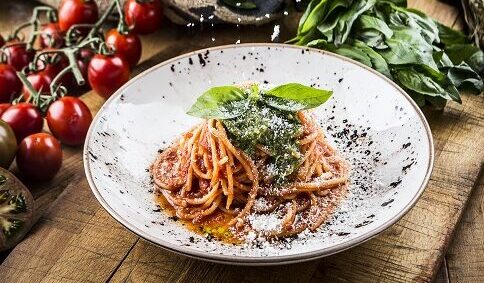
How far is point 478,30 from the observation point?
419cm

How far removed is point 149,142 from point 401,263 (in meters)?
1.37

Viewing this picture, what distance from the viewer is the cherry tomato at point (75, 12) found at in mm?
4574

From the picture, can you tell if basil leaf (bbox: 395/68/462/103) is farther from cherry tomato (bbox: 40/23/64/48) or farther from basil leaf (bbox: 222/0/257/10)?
cherry tomato (bbox: 40/23/64/48)

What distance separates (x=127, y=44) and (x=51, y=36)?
555 mm

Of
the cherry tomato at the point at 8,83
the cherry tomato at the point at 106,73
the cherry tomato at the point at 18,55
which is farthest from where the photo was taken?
the cherry tomato at the point at 18,55

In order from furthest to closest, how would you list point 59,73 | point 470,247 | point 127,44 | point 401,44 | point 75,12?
point 75,12, point 127,44, point 59,73, point 401,44, point 470,247

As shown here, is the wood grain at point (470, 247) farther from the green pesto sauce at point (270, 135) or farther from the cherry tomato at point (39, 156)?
the cherry tomato at point (39, 156)

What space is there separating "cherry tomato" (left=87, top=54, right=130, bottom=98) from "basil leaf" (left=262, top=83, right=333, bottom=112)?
1.39 m

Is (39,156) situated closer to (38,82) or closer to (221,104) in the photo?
(38,82)

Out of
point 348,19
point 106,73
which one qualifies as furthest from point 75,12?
point 348,19

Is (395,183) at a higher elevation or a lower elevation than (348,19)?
lower

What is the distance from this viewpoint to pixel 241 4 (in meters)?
4.33

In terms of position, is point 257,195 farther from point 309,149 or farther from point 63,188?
point 63,188

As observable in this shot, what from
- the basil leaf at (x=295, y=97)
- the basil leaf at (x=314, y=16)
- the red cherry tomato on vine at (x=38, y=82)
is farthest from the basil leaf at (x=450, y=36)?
the red cherry tomato on vine at (x=38, y=82)
